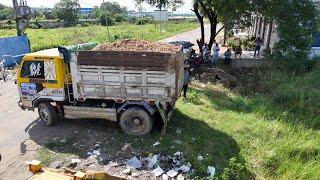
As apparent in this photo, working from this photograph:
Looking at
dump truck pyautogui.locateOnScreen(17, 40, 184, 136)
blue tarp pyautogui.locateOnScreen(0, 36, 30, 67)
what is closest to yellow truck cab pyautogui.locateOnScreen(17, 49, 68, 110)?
dump truck pyautogui.locateOnScreen(17, 40, 184, 136)

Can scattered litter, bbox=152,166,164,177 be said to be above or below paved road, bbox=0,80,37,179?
below

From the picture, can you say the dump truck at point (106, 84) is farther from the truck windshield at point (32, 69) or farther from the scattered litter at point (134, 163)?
the scattered litter at point (134, 163)

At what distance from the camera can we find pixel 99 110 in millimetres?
9375

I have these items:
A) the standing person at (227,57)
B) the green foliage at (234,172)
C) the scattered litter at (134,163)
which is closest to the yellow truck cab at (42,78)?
the scattered litter at (134,163)

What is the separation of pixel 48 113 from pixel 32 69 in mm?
1322

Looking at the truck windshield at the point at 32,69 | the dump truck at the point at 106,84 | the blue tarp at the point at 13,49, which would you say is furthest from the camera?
the blue tarp at the point at 13,49

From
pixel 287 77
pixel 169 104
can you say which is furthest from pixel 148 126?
pixel 287 77

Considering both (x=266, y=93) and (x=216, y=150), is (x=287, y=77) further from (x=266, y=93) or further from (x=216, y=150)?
(x=216, y=150)

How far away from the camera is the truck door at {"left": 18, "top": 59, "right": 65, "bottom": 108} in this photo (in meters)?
9.44

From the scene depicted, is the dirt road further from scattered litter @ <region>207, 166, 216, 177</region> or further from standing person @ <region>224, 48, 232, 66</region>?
standing person @ <region>224, 48, 232, 66</region>

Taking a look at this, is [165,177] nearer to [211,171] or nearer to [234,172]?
[211,171]

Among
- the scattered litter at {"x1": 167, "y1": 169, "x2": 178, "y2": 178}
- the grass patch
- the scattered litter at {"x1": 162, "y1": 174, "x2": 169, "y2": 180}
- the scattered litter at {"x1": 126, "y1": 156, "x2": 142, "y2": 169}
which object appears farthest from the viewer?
the grass patch

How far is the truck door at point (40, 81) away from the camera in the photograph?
31.0ft

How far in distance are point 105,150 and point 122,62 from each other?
222 centimetres
